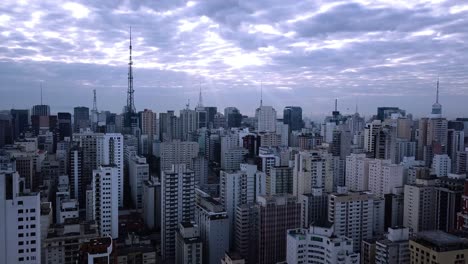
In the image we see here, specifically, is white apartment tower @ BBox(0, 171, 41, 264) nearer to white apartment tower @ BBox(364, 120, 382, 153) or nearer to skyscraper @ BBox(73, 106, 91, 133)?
white apartment tower @ BBox(364, 120, 382, 153)

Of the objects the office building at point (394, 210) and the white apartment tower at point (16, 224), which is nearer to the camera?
the white apartment tower at point (16, 224)

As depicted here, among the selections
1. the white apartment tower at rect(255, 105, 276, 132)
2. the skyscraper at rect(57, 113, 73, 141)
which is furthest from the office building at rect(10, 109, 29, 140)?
the white apartment tower at rect(255, 105, 276, 132)

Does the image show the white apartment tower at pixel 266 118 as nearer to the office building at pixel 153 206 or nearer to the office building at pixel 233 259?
the office building at pixel 153 206

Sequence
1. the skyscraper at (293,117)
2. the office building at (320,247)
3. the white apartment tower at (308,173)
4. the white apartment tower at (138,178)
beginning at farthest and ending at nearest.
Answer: the skyscraper at (293,117), the white apartment tower at (138,178), the white apartment tower at (308,173), the office building at (320,247)

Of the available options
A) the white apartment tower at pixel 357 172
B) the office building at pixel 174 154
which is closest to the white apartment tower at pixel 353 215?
the white apartment tower at pixel 357 172

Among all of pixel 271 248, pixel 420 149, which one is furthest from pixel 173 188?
pixel 420 149

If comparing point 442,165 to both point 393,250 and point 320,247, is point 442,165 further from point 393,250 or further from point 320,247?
point 320,247
